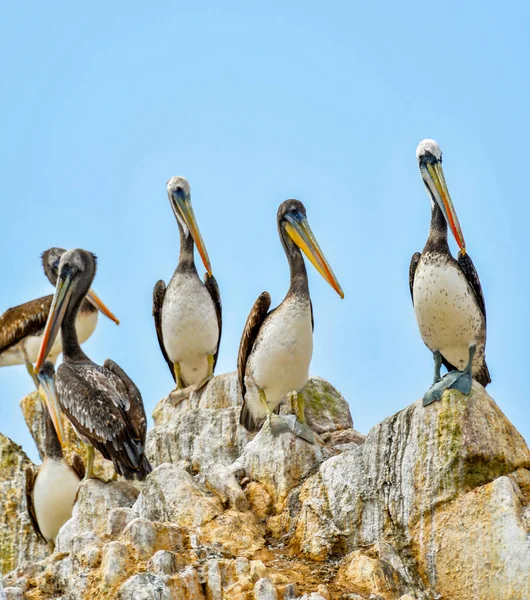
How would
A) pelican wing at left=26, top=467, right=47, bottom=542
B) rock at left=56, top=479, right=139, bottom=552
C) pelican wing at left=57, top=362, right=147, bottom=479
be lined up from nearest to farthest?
rock at left=56, top=479, right=139, bottom=552 < pelican wing at left=57, top=362, right=147, bottom=479 < pelican wing at left=26, top=467, right=47, bottom=542

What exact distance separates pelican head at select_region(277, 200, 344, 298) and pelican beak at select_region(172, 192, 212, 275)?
101 inches

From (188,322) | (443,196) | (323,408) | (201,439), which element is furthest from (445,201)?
(188,322)

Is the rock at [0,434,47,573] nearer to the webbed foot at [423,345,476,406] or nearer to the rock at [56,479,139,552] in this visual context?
the rock at [56,479,139,552]

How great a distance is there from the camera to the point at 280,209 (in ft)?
44.3

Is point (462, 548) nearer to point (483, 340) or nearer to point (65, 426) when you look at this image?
point (483, 340)

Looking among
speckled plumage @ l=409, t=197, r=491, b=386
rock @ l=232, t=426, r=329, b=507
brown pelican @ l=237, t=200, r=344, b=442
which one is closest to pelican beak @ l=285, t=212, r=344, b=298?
brown pelican @ l=237, t=200, r=344, b=442

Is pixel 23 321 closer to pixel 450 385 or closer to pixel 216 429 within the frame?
pixel 216 429

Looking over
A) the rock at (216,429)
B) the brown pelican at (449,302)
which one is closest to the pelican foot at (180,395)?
the rock at (216,429)

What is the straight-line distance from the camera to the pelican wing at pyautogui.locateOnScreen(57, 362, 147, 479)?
41.9 ft

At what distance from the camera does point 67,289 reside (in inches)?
577

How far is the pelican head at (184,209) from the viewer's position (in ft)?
52.6

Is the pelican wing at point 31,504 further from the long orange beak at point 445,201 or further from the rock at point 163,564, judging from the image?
the long orange beak at point 445,201

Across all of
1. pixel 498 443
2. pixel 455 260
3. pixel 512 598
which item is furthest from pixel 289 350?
pixel 512 598

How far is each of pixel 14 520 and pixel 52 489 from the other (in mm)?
941
